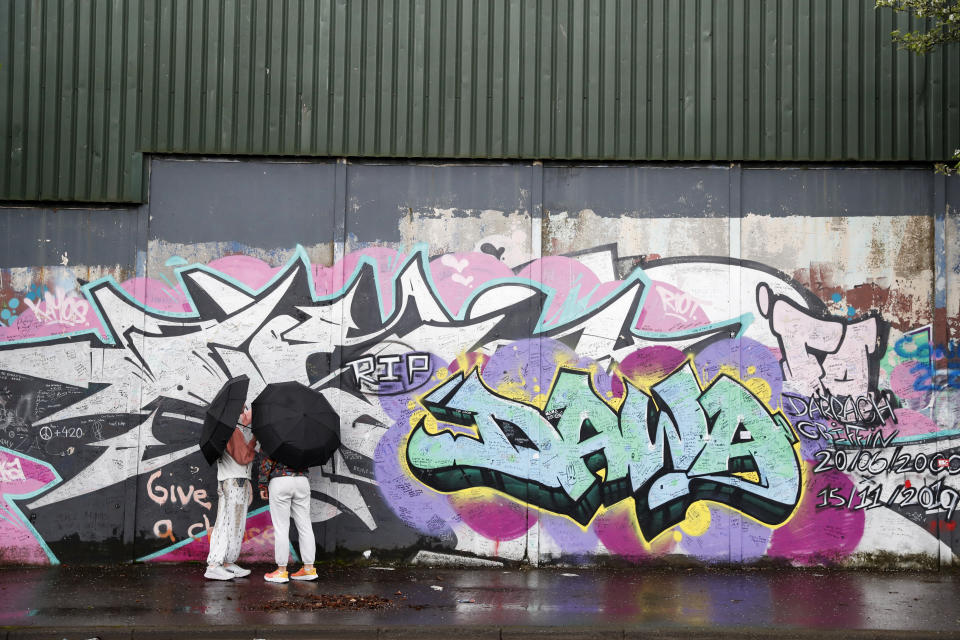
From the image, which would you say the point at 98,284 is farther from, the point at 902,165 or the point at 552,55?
the point at 902,165

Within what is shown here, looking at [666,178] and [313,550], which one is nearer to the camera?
[313,550]

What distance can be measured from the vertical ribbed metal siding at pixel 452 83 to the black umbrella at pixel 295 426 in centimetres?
263

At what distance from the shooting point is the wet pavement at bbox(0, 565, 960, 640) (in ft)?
22.8

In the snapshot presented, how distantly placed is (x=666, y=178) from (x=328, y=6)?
13.0ft

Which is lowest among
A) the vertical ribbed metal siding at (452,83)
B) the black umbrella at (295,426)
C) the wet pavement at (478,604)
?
the wet pavement at (478,604)

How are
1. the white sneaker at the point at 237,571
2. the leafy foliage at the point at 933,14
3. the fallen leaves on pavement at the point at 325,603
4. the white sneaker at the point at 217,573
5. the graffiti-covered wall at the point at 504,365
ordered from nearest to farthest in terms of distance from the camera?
1. the fallen leaves on pavement at the point at 325,603
2. the leafy foliage at the point at 933,14
3. the white sneaker at the point at 217,573
4. the white sneaker at the point at 237,571
5. the graffiti-covered wall at the point at 504,365

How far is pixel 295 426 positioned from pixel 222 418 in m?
0.67

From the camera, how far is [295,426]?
27.0 ft

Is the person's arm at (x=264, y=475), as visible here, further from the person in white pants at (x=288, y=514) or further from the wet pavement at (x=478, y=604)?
the wet pavement at (x=478, y=604)

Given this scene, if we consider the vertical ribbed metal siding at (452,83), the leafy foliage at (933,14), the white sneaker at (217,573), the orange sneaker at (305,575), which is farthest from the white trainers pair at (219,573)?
the leafy foliage at (933,14)

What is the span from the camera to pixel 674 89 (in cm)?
945

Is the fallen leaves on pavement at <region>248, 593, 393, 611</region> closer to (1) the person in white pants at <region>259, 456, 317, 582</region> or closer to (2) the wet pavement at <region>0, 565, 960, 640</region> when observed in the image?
(2) the wet pavement at <region>0, 565, 960, 640</region>

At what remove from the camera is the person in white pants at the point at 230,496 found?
8492mm

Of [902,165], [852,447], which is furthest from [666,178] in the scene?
[852,447]
